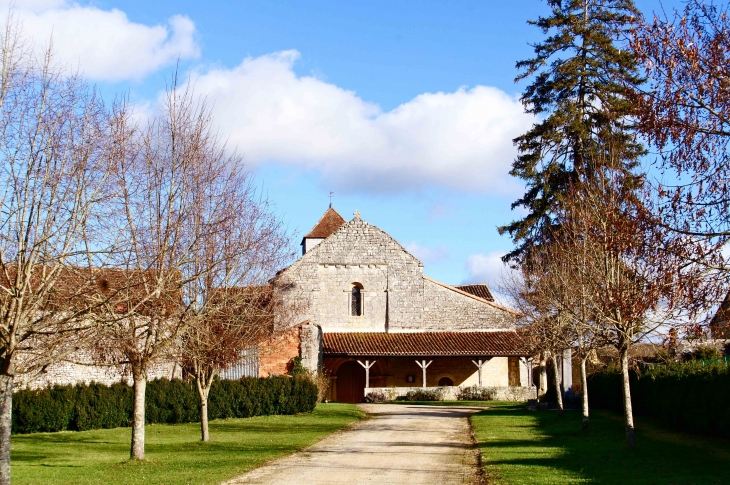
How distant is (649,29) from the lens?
30.4 feet

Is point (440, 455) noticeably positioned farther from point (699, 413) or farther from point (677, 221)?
point (677, 221)

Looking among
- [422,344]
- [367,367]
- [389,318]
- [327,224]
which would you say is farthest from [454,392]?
[327,224]

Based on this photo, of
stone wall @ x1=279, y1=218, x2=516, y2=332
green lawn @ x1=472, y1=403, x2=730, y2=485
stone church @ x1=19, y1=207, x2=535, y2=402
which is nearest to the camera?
green lawn @ x1=472, y1=403, x2=730, y2=485

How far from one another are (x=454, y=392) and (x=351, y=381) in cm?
634

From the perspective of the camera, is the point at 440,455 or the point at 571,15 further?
the point at 571,15

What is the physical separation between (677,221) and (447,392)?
96.6ft

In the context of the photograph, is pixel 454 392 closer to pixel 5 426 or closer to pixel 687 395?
pixel 687 395

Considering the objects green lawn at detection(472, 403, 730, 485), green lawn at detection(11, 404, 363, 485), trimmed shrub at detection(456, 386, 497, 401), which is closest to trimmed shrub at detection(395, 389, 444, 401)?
trimmed shrub at detection(456, 386, 497, 401)

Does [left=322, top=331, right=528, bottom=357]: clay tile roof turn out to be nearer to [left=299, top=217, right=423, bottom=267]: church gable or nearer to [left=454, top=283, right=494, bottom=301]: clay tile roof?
[left=299, top=217, right=423, bottom=267]: church gable

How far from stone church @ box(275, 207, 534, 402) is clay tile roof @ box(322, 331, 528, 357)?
0.05 metres

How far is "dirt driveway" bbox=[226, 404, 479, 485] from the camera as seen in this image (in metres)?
12.2

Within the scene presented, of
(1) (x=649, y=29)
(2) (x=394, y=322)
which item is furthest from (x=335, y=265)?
(1) (x=649, y=29)

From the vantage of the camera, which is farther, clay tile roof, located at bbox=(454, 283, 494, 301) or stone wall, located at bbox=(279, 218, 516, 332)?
clay tile roof, located at bbox=(454, 283, 494, 301)

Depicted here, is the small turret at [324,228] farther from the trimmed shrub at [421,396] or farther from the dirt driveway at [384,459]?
the dirt driveway at [384,459]
